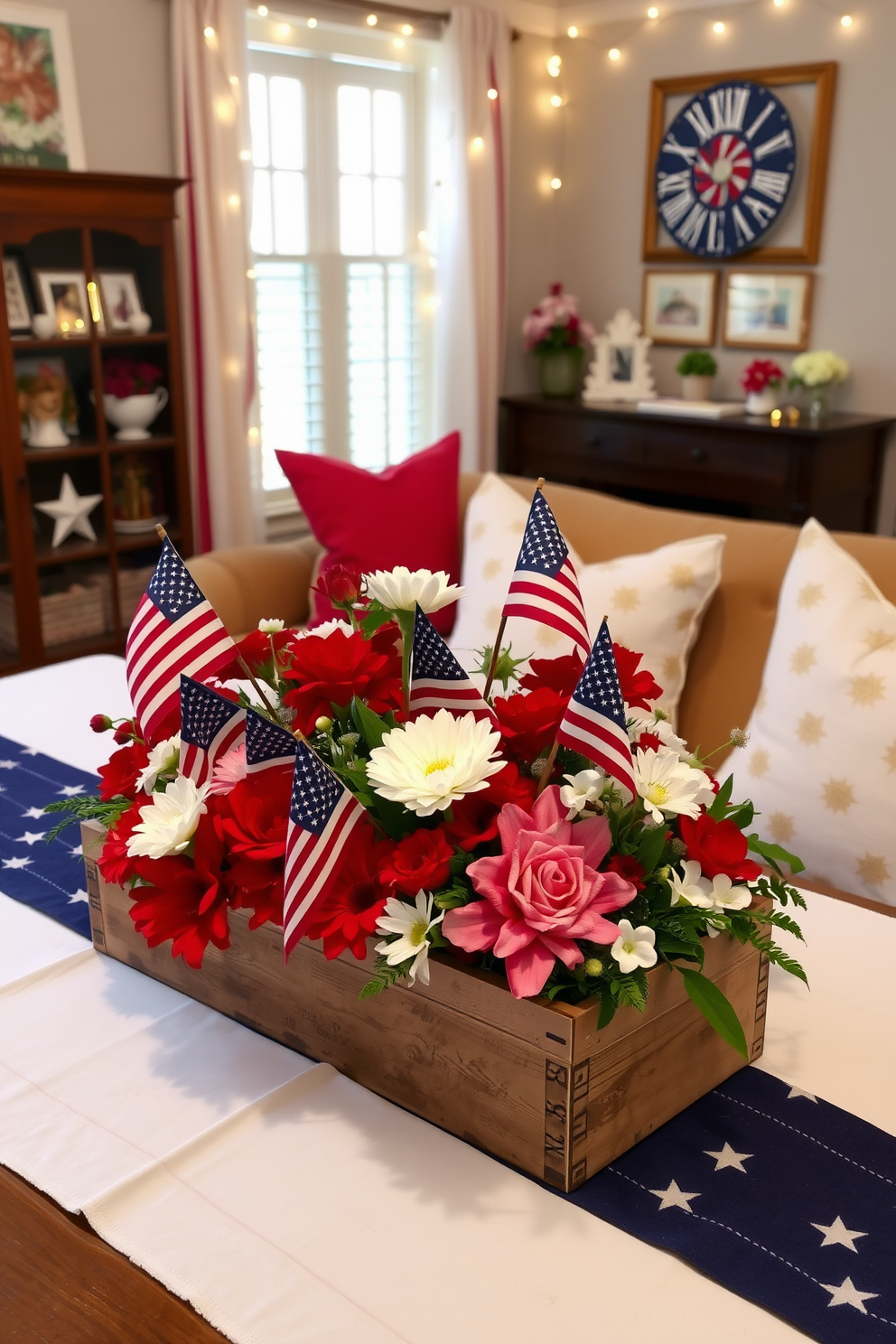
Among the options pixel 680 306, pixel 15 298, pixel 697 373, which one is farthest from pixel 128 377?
pixel 680 306

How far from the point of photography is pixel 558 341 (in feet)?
15.9

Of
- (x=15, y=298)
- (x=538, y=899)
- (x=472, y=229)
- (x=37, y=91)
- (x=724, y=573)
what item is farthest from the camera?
(x=472, y=229)

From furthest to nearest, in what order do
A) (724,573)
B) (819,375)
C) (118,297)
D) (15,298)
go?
(819,375) < (118,297) < (15,298) < (724,573)

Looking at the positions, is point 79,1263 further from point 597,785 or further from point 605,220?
point 605,220

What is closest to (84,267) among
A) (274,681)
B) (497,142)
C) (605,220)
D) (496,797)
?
(497,142)

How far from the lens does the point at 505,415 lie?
5.06 meters

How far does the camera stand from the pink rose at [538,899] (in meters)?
0.82

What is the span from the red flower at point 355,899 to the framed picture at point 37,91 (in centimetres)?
313

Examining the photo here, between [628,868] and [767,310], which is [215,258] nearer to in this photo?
[767,310]

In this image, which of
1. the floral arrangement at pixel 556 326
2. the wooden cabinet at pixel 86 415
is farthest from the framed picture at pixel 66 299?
the floral arrangement at pixel 556 326

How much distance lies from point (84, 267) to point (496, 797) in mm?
3038

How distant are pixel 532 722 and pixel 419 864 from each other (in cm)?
16

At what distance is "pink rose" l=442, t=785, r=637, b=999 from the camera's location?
2.70 feet

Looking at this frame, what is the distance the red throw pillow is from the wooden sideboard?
1849 millimetres
